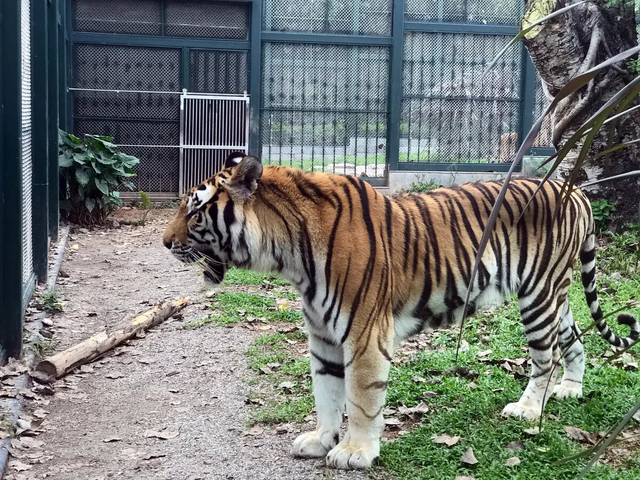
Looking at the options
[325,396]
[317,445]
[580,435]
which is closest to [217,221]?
[325,396]

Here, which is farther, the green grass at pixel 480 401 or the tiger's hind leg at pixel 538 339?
the tiger's hind leg at pixel 538 339

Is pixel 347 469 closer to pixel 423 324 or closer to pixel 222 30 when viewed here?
pixel 423 324

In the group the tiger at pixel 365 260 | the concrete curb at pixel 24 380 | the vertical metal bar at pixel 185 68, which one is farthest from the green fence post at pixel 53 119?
the tiger at pixel 365 260

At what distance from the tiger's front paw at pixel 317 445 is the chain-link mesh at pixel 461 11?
11.1m

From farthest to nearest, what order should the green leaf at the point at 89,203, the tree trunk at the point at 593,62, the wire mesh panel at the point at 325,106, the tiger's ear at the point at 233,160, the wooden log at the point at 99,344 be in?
the wire mesh panel at the point at 325,106 < the green leaf at the point at 89,203 < the tree trunk at the point at 593,62 < the wooden log at the point at 99,344 < the tiger's ear at the point at 233,160

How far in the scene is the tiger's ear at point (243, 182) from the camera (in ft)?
12.4

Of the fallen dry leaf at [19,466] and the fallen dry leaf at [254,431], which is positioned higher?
the fallen dry leaf at [254,431]

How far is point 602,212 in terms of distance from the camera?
8383 millimetres

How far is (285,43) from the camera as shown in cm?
1363

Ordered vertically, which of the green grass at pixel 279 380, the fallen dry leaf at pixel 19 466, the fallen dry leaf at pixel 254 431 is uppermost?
the green grass at pixel 279 380

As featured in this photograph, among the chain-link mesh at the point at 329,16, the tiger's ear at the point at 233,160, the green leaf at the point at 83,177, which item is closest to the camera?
the tiger's ear at the point at 233,160

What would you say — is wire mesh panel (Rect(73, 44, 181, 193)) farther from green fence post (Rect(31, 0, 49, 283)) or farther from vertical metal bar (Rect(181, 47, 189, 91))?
green fence post (Rect(31, 0, 49, 283))

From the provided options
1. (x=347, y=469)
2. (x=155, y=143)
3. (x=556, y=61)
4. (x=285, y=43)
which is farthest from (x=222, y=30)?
(x=347, y=469)

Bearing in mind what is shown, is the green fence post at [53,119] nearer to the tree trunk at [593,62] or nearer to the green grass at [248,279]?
the green grass at [248,279]
